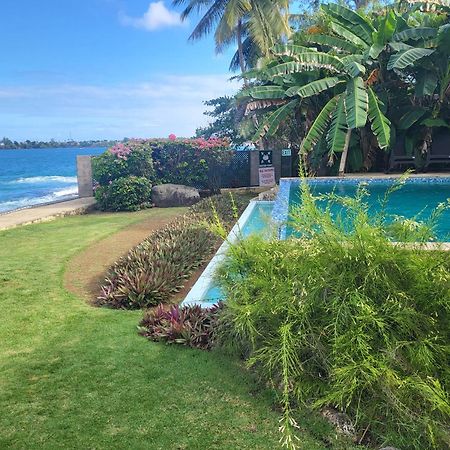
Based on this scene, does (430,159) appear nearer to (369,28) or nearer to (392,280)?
(369,28)

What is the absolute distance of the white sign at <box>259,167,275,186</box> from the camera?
15.6 m

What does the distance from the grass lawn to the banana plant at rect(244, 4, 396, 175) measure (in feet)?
29.8

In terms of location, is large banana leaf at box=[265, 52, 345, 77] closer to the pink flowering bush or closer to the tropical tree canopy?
the tropical tree canopy

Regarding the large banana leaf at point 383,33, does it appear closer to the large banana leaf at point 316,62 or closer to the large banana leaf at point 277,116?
the large banana leaf at point 316,62

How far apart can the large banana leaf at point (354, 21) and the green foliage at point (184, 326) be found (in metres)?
12.0

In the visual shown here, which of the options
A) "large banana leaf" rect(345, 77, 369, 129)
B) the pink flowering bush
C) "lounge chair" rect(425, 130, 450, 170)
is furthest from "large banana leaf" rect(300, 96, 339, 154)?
"lounge chair" rect(425, 130, 450, 170)

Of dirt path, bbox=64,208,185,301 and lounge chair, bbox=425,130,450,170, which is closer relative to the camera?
dirt path, bbox=64,208,185,301

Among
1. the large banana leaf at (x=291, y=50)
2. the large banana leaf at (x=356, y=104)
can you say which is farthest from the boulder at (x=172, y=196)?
the large banana leaf at (x=356, y=104)

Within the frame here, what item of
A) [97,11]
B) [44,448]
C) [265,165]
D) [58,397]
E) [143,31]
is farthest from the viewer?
[143,31]

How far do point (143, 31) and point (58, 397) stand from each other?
22018 mm

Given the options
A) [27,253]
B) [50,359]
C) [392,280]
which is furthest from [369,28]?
[50,359]

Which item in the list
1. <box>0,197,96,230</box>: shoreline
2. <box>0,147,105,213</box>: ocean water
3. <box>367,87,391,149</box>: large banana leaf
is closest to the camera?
<box>0,197,96,230</box>: shoreline

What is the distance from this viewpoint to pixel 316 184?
1363 centimetres

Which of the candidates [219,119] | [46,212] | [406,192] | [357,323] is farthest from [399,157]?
[357,323]
